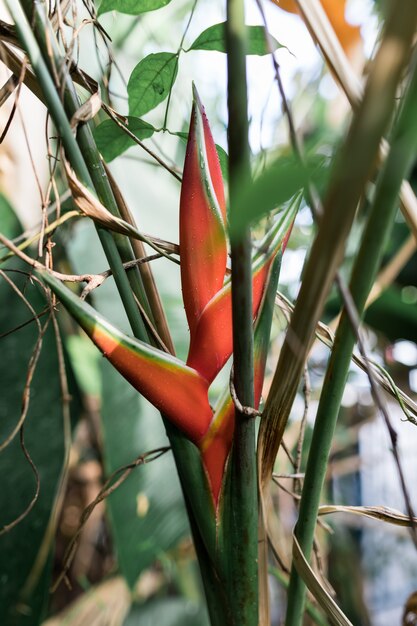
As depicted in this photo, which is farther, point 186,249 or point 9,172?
point 9,172

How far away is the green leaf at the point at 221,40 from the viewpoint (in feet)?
1.17

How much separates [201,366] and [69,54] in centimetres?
18

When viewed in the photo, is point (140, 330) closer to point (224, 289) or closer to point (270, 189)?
point (224, 289)

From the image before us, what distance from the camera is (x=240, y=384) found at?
302mm

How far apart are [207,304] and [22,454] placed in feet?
1.51

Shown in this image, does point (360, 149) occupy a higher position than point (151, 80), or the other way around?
point (151, 80)

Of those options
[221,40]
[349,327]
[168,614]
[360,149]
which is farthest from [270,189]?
[168,614]

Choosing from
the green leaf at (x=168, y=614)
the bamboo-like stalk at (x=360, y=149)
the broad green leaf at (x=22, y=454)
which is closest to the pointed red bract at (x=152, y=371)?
the bamboo-like stalk at (x=360, y=149)

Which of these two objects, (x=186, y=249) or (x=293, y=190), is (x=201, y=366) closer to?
(x=186, y=249)

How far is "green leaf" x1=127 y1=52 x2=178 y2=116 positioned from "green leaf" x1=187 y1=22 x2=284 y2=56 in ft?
0.06

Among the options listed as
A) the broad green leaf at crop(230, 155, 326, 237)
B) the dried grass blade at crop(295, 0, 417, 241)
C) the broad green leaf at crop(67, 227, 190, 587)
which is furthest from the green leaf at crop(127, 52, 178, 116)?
the broad green leaf at crop(67, 227, 190, 587)

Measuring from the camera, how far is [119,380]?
0.79 m

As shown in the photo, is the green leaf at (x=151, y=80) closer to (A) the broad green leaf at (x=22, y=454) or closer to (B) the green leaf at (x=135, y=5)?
(B) the green leaf at (x=135, y=5)

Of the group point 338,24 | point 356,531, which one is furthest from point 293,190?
point 356,531
